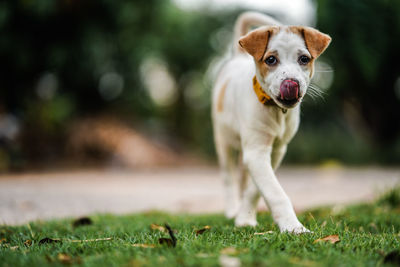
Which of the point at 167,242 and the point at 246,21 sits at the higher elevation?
the point at 246,21

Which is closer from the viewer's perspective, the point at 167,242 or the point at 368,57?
the point at 167,242

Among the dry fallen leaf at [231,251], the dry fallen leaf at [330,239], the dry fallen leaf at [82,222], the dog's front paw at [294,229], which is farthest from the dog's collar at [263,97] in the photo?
the dry fallen leaf at [82,222]

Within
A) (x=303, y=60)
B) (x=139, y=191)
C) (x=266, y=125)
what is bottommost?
(x=139, y=191)

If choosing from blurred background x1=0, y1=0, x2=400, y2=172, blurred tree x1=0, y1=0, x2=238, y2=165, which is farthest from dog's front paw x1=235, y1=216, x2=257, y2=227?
blurred tree x1=0, y1=0, x2=238, y2=165

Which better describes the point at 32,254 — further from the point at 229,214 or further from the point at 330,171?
the point at 330,171

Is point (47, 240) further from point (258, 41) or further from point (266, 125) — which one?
point (258, 41)

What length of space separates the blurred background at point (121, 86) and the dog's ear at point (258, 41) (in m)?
4.98

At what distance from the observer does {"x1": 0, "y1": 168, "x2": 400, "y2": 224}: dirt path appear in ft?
14.9

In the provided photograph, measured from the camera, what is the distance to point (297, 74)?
2.32 meters

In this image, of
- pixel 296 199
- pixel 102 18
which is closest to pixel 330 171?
pixel 296 199

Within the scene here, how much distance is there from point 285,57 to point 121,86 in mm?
9294

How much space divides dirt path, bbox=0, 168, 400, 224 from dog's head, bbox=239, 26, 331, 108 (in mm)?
2653

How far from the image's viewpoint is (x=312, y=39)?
2.49 metres

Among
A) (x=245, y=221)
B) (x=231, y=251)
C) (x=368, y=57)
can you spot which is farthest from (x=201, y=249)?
(x=368, y=57)
